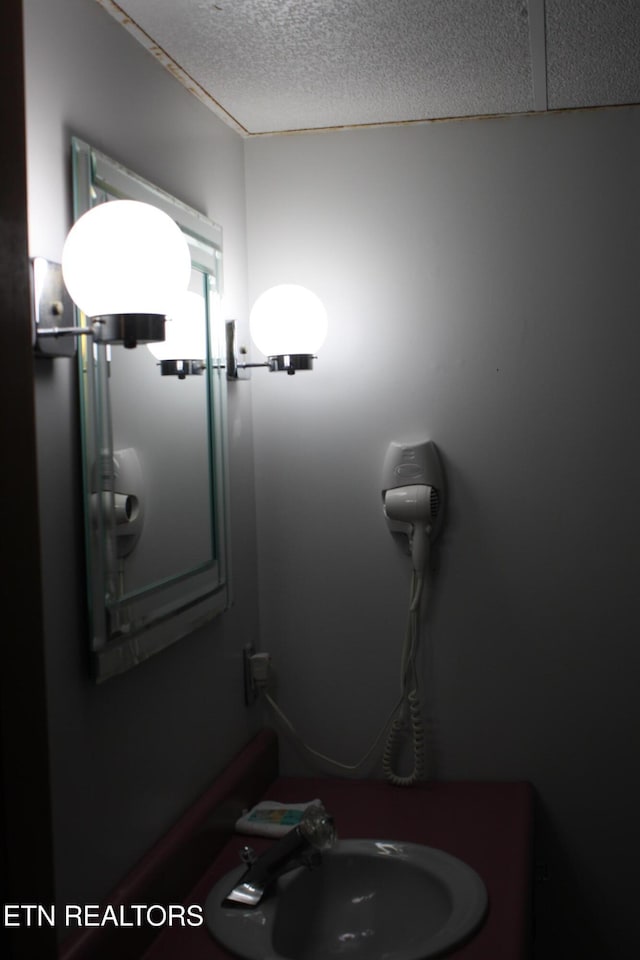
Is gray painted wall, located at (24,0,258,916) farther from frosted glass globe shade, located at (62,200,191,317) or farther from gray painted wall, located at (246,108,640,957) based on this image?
gray painted wall, located at (246,108,640,957)

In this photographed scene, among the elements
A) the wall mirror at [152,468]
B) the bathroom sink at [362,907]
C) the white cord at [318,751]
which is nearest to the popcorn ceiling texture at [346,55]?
the wall mirror at [152,468]

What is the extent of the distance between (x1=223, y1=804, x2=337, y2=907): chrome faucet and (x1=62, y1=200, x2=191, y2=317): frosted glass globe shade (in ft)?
3.00

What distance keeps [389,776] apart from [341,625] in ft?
1.09

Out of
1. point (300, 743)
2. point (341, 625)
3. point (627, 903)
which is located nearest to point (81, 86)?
point (341, 625)

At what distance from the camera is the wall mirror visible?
1.24m

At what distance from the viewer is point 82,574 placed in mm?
1222

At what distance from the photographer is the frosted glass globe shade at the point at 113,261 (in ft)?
3.66

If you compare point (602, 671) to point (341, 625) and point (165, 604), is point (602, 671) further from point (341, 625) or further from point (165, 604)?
point (165, 604)

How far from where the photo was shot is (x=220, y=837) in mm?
1650

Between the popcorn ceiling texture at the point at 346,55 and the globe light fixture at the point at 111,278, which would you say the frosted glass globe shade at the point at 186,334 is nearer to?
the globe light fixture at the point at 111,278

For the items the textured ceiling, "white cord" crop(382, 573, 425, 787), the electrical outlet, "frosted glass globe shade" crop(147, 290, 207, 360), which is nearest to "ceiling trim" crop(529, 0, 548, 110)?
the textured ceiling

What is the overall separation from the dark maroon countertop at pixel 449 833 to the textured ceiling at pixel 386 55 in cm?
137

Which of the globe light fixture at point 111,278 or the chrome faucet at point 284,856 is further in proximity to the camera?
the chrome faucet at point 284,856

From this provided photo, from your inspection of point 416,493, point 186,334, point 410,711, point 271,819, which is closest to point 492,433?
point 416,493
